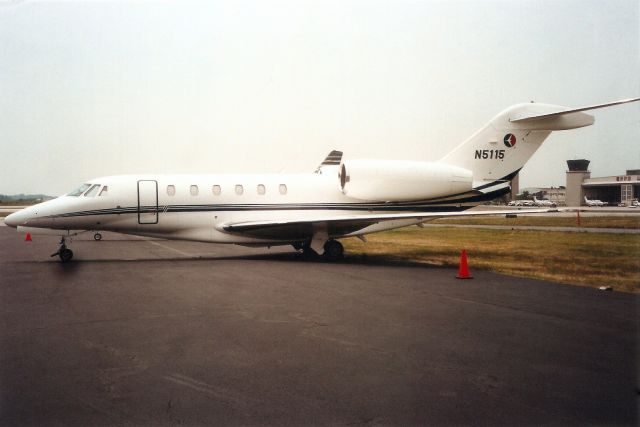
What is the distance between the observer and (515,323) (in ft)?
25.1

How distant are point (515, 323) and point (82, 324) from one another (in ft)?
20.0

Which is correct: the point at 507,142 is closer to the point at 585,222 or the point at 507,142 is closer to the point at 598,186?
the point at 585,222

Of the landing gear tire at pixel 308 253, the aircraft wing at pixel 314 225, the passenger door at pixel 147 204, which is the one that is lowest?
the landing gear tire at pixel 308 253

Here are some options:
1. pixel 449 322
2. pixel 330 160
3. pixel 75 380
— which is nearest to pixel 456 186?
pixel 449 322

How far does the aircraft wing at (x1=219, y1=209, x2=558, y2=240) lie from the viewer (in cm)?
1553

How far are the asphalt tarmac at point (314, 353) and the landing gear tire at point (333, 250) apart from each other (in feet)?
16.9

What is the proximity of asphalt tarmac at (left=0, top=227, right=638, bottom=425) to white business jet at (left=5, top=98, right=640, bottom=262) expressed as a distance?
4.76m

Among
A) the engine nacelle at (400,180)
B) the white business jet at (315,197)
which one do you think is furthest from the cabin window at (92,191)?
the engine nacelle at (400,180)

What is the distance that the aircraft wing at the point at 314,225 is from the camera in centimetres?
1553

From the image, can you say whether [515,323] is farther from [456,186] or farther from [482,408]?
[456,186]

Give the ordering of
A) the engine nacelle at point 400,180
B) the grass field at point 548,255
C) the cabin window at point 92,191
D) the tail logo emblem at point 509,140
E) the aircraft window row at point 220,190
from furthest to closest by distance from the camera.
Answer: the tail logo emblem at point 509,140, the engine nacelle at point 400,180, the aircraft window row at point 220,190, the cabin window at point 92,191, the grass field at point 548,255

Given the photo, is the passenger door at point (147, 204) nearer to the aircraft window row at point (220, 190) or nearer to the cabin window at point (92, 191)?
the aircraft window row at point (220, 190)

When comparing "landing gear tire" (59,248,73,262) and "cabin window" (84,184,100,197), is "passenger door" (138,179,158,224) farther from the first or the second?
"landing gear tire" (59,248,73,262)

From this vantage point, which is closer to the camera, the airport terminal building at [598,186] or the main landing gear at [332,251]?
the main landing gear at [332,251]
